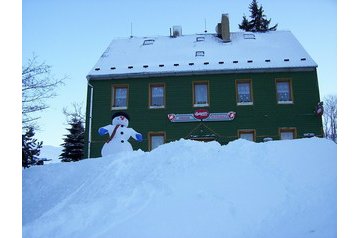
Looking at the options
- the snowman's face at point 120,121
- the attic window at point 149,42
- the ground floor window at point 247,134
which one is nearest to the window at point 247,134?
the ground floor window at point 247,134

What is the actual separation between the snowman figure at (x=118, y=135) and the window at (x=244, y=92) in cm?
385

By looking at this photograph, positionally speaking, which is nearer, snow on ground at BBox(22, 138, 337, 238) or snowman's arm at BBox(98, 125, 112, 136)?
snow on ground at BBox(22, 138, 337, 238)

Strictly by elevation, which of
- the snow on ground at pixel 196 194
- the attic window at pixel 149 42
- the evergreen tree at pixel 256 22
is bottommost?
the snow on ground at pixel 196 194

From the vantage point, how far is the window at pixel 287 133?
483 inches

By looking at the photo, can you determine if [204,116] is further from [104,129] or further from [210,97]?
[104,129]

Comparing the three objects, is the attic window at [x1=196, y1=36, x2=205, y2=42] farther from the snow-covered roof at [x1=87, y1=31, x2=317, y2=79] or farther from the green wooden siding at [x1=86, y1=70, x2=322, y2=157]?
the green wooden siding at [x1=86, y1=70, x2=322, y2=157]

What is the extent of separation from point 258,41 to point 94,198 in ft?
34.4

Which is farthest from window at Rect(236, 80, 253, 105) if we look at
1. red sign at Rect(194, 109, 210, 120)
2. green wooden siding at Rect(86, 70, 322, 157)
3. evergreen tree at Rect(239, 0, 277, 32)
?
evergreen tree at Rect(239, 0, 277, 32)

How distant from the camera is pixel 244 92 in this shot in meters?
12.8

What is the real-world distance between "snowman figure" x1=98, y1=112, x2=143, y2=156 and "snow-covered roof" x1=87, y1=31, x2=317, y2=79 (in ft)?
6.80

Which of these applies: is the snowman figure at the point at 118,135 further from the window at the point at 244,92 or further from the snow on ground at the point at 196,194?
the window at the point at 244,92

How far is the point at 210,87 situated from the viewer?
41.7ft

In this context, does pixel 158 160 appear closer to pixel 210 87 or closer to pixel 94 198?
pixel 94 198

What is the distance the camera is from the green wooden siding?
1229cm
